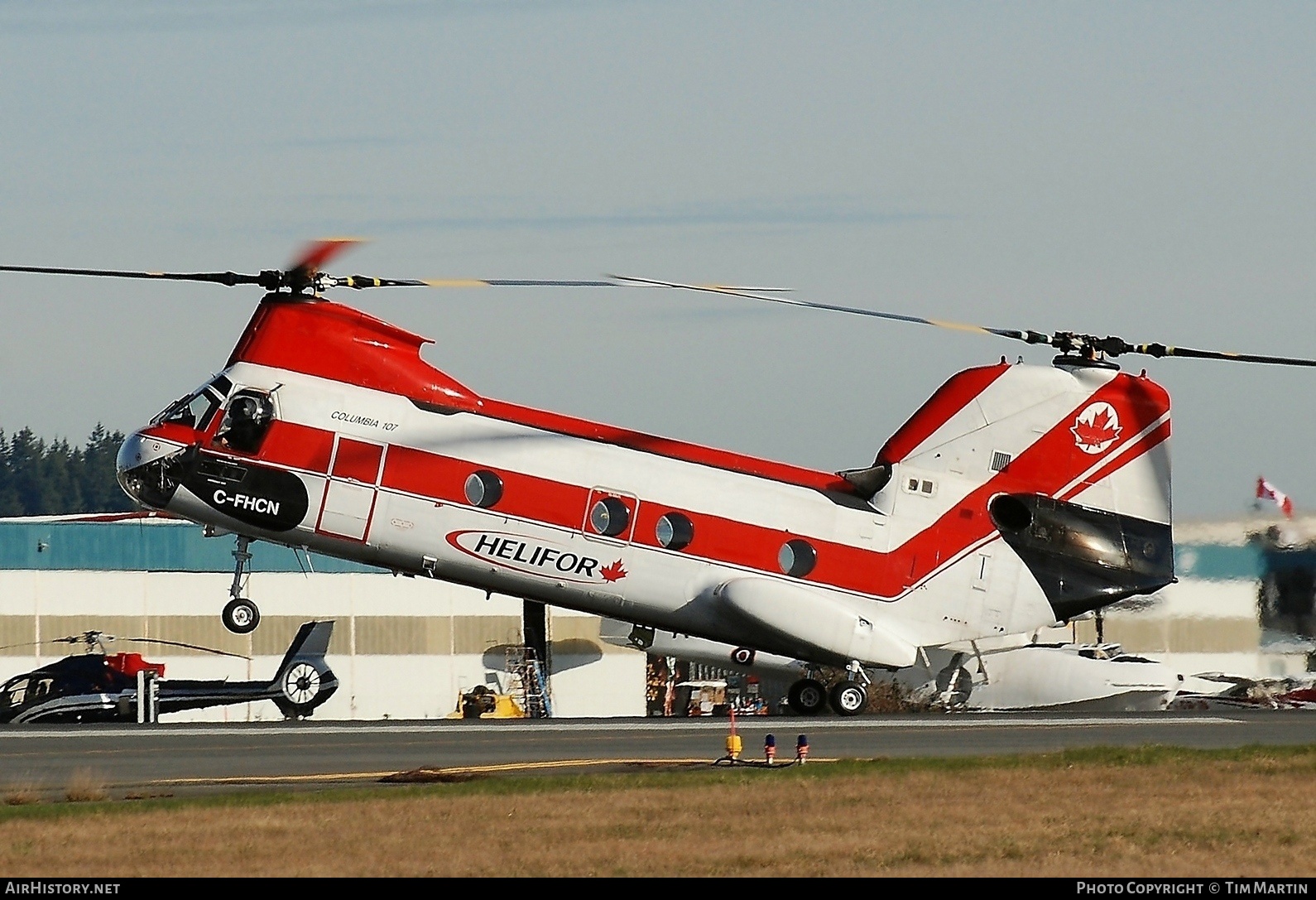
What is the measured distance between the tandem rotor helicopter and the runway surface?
1.95 metres

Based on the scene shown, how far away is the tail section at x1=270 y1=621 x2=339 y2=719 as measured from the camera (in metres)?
50.1

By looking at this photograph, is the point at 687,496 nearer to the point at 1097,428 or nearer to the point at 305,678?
the point at 1097,428

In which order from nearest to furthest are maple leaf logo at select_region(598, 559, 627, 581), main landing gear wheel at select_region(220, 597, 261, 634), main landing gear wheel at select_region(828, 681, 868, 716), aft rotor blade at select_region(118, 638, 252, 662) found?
main landing gear wheel at select_region(220, 597, 261, 634)
maple leaf logo at select_region(598, 559, 627, 581)
main landing gear wheel at select_region(828, 681, 868, 716)
aft rotor blade at select_region(118, 638, 252, 662)

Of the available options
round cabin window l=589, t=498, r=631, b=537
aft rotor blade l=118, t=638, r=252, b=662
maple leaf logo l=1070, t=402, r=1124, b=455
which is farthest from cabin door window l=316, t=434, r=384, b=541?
aft rotor blade l=118, t=638, r=252, b=662

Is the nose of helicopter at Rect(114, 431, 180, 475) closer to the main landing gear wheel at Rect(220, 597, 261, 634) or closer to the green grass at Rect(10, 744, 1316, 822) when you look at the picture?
the main landing gear wheel at Rect(220, 597, 261, 634)

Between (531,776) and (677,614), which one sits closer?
(531,776)

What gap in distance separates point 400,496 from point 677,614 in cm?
504

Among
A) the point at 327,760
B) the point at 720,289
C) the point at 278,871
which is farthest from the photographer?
the point at 720,289

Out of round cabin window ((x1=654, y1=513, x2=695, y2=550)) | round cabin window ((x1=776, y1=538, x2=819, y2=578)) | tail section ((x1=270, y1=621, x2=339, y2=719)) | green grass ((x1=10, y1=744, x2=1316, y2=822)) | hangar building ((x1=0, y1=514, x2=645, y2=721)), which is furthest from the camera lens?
hangar building ((x1=0, y1=514, x2=645, y2=721))

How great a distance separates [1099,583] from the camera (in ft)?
111

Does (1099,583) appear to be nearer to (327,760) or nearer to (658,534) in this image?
(658,534)

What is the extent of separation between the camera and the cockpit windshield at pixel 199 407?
97.7 feet

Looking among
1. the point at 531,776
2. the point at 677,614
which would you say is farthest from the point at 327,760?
the point at 677,614

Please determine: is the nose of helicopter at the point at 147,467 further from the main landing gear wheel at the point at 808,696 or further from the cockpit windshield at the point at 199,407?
the main landing gear wheel at the point at 808,696
